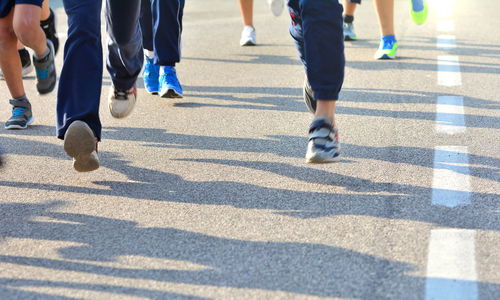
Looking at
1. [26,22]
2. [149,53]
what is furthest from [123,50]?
[149,53]

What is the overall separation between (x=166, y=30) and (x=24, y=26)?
5.59 ft

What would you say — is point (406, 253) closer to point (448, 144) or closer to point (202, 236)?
point (202, 236)

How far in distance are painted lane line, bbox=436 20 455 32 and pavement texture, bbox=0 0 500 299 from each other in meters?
2.55

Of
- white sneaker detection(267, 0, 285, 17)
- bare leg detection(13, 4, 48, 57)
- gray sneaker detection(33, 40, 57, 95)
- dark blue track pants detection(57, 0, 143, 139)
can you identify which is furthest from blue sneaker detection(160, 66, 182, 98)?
white sneaker detection(267, 0, 285, 17)

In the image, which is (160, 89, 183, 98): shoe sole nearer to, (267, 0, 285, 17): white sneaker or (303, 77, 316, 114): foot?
(303, 77, 316, 114): foot

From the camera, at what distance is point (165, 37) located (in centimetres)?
629

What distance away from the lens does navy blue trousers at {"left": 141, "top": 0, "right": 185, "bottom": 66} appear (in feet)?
20.5

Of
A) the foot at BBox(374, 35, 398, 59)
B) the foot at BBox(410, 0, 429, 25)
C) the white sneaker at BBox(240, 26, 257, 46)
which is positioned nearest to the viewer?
the foot at BBox(374, 35, 398, 59)

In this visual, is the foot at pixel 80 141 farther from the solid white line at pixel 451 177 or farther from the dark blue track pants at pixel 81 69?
the solid white line at pixel 451 177

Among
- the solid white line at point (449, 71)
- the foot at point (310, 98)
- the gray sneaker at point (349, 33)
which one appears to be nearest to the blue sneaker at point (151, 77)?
the solid white line at point (449, 71)

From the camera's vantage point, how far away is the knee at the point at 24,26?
4.67 metres

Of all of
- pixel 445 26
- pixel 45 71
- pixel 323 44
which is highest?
pixel 323 44

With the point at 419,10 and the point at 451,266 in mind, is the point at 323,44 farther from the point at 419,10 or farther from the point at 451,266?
the point at 419,10

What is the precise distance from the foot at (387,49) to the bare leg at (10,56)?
3369 mm
